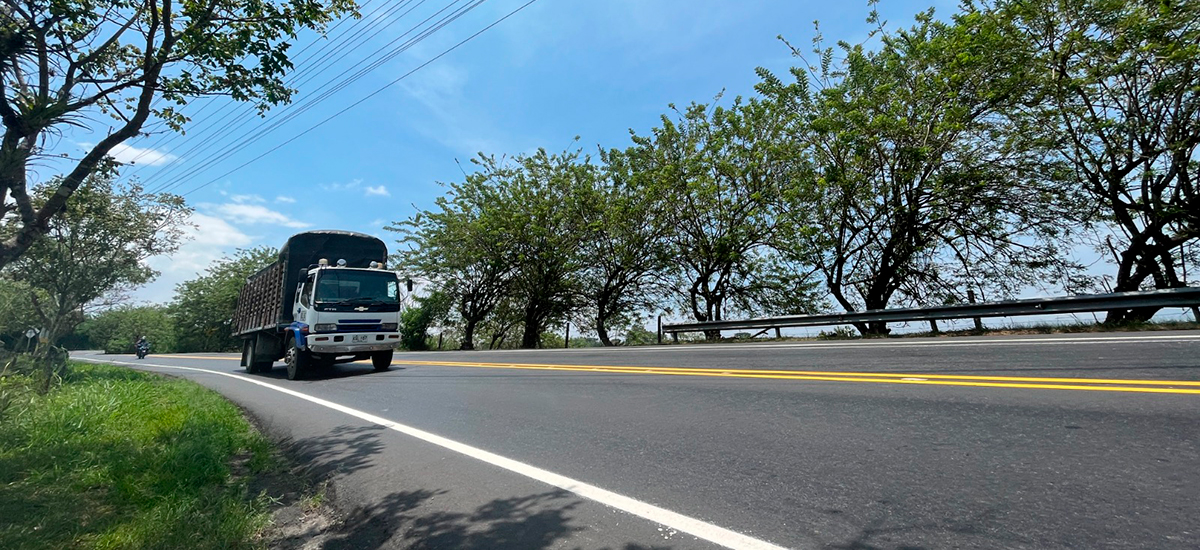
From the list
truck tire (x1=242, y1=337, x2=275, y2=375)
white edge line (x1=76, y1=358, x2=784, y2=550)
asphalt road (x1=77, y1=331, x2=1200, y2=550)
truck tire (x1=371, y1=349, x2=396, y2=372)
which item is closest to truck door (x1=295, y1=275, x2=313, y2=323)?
truck tire (x1=371, y1=349, x2=396, y2=372)

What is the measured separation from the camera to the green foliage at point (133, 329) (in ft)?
178

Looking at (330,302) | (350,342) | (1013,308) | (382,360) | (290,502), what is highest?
(330,302)

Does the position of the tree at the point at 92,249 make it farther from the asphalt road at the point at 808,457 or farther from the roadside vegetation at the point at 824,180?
the asphalt road at the point at 808,457

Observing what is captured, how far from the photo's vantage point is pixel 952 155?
16156 mm

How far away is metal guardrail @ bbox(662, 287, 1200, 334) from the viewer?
9.73 meters

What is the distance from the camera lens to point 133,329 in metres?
→ 65.1

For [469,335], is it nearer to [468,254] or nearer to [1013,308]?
[468,254]

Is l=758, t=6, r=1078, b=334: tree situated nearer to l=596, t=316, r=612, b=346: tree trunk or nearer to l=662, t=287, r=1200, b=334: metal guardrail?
l=662, t=287, r=1200, b=334: metal guardrail

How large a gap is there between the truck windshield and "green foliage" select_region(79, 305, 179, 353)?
49057 mm

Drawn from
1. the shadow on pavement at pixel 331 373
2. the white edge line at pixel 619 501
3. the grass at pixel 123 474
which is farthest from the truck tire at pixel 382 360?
the white edge line at pixel 619 501

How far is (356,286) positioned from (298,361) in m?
2.17

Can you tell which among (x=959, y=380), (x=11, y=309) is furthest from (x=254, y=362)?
(x=959, y=380)

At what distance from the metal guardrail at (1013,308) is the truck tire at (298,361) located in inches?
457

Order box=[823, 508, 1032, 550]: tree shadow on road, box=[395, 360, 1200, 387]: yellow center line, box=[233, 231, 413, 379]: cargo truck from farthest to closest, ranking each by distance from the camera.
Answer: box=[233, 231, 413, 379]: cargo truck < box=[395, 360, 1200, 387]: yellow center line < box=[823, 508, 1032, 550]: tree shadow on road
